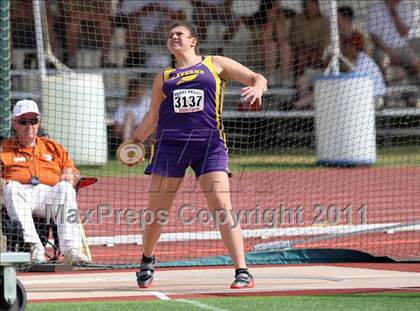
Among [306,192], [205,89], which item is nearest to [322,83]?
[306,192]

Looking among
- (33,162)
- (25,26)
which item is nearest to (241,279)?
(33,162)

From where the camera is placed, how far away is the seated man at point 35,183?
10.1 m

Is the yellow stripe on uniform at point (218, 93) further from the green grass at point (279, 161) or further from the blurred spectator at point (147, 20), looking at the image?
the blurred spectator at point (147, 20)

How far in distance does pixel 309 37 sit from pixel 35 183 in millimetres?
8072

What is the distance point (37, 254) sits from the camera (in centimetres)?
1004

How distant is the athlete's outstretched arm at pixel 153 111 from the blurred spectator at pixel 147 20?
25.1ft

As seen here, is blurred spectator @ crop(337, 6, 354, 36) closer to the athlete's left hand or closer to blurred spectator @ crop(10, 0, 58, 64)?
blurred spectator @ crop(10, 0, 58, 64)

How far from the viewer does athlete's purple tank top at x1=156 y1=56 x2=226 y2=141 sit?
335 inches

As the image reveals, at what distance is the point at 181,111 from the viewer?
8516 millimetres

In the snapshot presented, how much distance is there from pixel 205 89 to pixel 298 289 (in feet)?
5.32

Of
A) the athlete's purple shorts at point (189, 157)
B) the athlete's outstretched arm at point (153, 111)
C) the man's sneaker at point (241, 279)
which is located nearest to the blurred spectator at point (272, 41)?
the athlete's outstretched arm at point (153, 111)

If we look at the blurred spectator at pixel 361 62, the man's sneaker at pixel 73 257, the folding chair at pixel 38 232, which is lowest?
the man's sneaker at pixel 73 257

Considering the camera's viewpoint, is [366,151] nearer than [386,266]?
No

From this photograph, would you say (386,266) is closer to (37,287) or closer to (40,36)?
(37,287)
